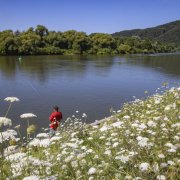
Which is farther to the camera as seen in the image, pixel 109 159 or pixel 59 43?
pixel 59 43

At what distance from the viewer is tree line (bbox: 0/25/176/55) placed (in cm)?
11042

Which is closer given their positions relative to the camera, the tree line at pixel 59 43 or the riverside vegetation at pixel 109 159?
the riverside vegetation at pixel 109 159

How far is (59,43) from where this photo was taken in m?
131

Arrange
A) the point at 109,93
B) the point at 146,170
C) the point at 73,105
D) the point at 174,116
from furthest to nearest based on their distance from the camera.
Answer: the point at 109,93 < the point at 73,105 < the point at 174,116 < the point at 146,170

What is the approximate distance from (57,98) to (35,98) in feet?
5.79

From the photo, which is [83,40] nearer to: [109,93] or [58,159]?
[109,93]

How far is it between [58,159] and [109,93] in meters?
26.0

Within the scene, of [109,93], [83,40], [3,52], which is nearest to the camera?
[109,93]

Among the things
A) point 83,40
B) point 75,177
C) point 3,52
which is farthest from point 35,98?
point 83,40

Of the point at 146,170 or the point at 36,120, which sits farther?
the point at 36,120

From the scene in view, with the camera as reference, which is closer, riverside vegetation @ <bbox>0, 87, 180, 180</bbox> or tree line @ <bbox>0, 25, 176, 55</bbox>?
riverside vegetation @ <bbox>0, 87, 180, 180</bbox>

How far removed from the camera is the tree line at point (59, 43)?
11042cm

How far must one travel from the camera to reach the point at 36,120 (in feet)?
64.2

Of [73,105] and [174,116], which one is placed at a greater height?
[174,116]
